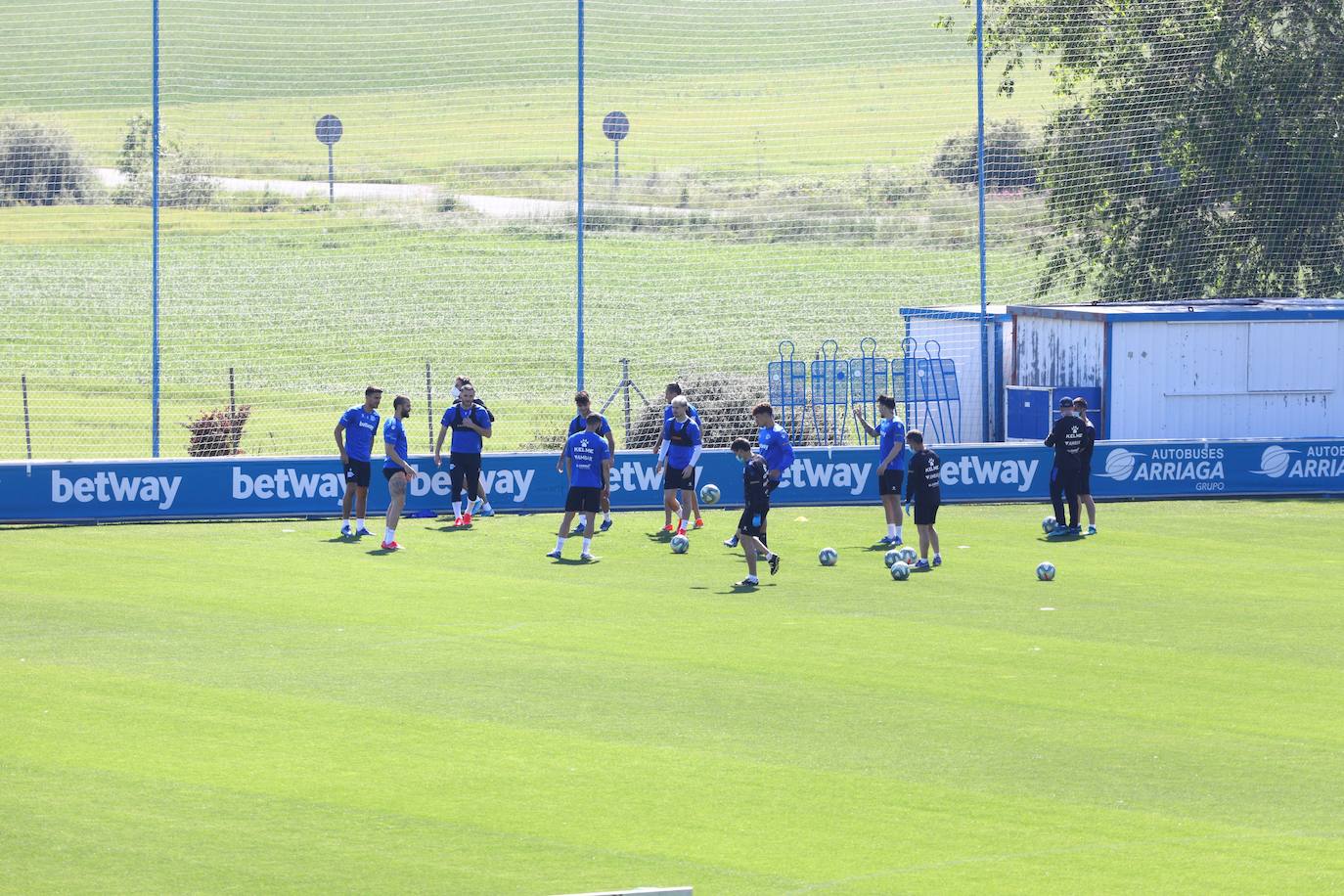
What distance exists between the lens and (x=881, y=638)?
16234 mm

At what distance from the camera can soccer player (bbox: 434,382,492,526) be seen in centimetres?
2497

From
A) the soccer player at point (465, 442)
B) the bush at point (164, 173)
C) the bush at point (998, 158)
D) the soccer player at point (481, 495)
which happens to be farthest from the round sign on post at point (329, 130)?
the soccer player at point (465, 442)

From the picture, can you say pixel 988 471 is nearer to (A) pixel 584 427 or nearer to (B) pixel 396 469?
(A) pixel 584 427

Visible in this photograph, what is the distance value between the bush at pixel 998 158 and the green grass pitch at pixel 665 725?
18.3m

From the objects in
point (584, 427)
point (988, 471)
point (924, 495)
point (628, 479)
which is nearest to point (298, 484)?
point (584, 427)

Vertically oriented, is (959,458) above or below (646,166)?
below

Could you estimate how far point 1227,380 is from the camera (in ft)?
99.3

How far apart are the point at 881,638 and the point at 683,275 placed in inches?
1330

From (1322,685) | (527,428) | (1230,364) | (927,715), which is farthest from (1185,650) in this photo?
(527,428)

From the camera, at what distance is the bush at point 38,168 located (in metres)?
36.4

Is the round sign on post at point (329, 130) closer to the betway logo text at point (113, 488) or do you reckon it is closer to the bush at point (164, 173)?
the bush at point (164, 173)

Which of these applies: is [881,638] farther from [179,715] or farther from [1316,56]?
[1316,56]

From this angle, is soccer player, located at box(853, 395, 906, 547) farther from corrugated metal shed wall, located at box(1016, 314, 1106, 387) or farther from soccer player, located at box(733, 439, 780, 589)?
corrugated metal shed wall, located at box(1016, 314, 1106, 387)

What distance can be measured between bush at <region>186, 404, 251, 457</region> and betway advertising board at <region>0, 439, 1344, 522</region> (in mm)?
3420
